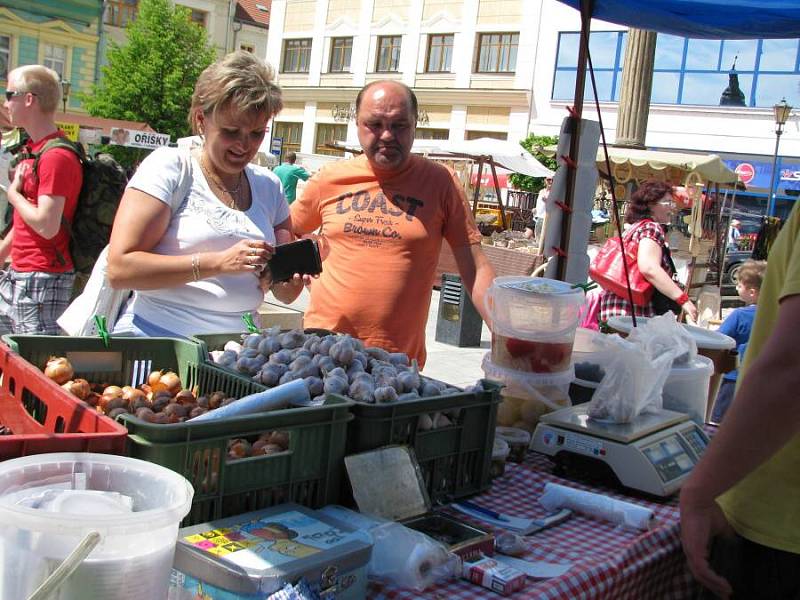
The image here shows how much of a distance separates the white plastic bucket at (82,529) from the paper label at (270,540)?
155 mm

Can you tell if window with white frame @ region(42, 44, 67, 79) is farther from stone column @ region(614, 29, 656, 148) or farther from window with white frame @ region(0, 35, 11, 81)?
stone column @ region(614, 29, 656, 148)

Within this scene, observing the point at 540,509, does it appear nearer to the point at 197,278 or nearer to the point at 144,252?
the point at 197,278

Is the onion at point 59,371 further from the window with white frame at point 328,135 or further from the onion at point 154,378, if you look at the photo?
the window with white frame at point 328,135

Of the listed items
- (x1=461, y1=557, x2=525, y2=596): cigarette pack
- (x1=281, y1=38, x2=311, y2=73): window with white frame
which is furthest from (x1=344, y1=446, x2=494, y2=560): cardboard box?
(x1=281, y1=38, x2=311, y2=73): window with white frame

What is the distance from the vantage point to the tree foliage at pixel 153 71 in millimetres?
36781

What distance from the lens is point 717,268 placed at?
49.4ft

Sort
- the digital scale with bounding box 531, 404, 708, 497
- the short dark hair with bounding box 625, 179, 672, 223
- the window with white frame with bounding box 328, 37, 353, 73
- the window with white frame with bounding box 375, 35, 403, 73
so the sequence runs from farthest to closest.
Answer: the window with white frame with bounding box 328, 37, 353, 73 < the window with white frame with bounding box 375, 35, 403, 73 < the short dark hair with bounding box 625, 179, 672, 223 < the digital scale with bounding box 531, 404, 708, 497

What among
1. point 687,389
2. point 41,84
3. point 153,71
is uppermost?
point 153,71

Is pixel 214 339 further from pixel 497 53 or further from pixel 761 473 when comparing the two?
pixel 497 53

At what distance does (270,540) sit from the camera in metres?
1.34

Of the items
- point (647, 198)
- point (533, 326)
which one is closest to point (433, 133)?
point (647, 198)

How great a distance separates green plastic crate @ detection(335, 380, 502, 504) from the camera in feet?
5.59

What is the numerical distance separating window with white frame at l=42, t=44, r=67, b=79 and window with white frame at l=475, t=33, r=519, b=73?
2073 cm

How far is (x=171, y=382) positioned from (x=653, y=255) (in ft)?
11.8
